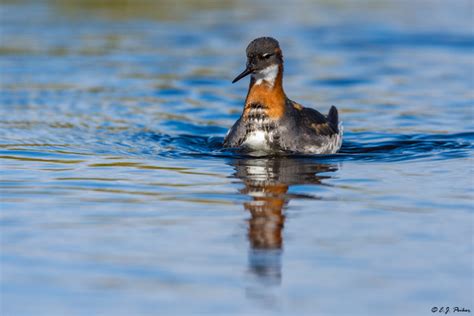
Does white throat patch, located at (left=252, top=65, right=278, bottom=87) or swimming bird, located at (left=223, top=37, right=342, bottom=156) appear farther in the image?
white throat patch, located at (left=252, top=65, right=278, bottom=87)

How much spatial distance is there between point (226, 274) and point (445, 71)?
37.9ft

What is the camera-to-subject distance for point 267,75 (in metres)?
10.9

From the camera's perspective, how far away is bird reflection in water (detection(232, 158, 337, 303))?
6519 mm

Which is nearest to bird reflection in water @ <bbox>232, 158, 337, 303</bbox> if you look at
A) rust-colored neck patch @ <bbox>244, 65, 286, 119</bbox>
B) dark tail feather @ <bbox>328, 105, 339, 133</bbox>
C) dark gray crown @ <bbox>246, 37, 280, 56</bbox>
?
rust-colored neck patch @ <bbox>244, 65, 286, 119</bbox>

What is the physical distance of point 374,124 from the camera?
42.8ft

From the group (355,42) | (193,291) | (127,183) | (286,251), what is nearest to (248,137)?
(127,183)

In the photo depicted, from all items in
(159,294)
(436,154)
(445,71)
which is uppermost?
(445,71)

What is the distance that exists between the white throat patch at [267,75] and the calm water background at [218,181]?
96cm

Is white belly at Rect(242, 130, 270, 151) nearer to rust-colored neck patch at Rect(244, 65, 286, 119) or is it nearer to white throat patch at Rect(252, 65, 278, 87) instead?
rust-colored neck patch at Rect(244, 65, 286, 119)

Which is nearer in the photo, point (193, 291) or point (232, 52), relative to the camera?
point (193, 291)

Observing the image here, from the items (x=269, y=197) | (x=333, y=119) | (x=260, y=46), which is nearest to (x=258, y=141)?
(x=260, y=46)

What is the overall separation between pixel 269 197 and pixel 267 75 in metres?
2.67

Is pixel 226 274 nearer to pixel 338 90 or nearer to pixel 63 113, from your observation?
pixel 63 113

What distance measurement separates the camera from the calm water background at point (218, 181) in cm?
605
